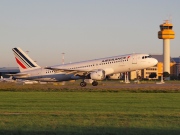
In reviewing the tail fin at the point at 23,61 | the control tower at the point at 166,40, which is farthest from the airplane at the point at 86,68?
the control tower at the point at 166,40

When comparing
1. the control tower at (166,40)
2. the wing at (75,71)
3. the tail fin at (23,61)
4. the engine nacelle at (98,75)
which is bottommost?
the engine nacelle at (98,75)

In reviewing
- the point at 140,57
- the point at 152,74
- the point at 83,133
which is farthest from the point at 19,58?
the point at 152,74

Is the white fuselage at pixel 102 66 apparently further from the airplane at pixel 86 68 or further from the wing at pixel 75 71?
the wing at pixel 75 71

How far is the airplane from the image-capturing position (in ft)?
232

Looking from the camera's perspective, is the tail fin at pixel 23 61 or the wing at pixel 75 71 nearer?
the wing at pixel 75 71

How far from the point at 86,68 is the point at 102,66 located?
2.71m

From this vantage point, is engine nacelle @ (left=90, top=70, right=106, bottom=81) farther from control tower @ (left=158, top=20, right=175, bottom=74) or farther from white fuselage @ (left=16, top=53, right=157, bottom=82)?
control tower @ (left=158, top=20, right=175, bottom=74)

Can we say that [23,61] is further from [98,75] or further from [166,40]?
[166,40]

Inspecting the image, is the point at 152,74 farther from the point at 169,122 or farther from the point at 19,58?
the point at 169,122

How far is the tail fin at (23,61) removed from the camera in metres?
78.2

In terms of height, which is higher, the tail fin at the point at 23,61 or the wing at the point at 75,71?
the tail fin at the point at 23,61

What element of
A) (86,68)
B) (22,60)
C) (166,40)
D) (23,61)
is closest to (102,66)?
(86,68)

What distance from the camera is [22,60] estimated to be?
79.2 meters

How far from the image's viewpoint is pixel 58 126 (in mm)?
18672
